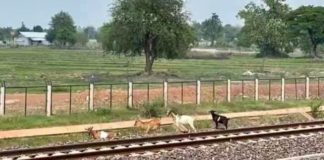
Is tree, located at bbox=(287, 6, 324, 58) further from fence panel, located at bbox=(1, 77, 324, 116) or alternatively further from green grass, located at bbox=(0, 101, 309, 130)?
green grass, located at bbox=(0, 101, 309, 130)

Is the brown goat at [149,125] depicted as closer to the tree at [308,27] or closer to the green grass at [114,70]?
the green grass at [114,70]

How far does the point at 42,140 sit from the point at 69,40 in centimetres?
14037

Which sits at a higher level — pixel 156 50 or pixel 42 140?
pixel 156 50

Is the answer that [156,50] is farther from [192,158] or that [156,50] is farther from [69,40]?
[69,40]

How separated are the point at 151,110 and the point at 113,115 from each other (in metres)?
1.50

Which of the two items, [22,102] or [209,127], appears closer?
→ [209,127]

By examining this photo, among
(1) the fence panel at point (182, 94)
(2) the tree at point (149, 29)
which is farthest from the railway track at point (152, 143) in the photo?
(2) the tree at point (149, 29)

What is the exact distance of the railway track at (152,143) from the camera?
15.8 metres

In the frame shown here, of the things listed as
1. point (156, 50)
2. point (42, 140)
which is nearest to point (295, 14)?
point (156, 50)

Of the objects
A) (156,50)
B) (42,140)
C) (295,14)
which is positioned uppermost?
(295,14)

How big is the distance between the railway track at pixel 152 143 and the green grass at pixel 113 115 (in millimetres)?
5006

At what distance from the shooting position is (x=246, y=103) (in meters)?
30.2

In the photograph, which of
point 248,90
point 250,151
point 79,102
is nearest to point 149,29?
point 248,90

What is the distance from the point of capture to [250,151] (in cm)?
1702
